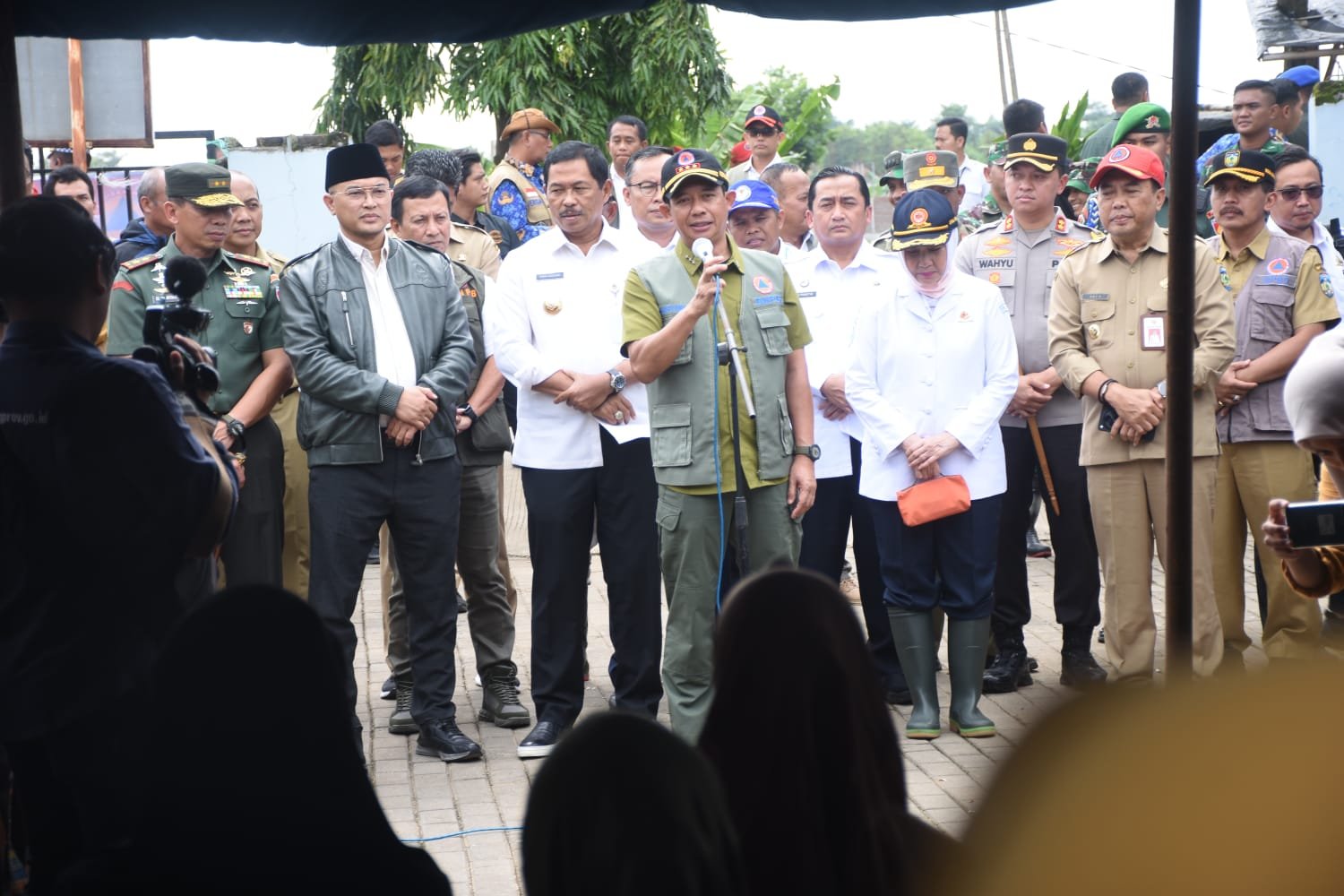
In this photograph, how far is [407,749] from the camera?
647 cm

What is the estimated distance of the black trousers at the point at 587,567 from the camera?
6371 millimetres

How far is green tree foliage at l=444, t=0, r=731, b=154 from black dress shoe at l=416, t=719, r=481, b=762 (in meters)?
18.5

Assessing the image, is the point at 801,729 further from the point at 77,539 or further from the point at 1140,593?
the point at 1140,593

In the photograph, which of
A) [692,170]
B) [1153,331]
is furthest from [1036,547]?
[692,170]

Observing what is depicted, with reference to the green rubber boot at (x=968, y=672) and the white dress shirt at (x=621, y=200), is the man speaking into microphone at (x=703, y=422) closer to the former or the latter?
the green rubber boot at (x=968, y=672)

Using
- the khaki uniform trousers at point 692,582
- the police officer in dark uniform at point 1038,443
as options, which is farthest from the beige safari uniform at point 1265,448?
the khaki uniform trousers at point 692,582

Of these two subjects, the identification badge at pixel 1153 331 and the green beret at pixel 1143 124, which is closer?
the identification badge at pixel 1153 331

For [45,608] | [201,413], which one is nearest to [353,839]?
[45,608]

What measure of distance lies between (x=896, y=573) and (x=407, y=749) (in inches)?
87.2

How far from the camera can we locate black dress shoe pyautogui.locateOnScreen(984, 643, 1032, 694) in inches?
282

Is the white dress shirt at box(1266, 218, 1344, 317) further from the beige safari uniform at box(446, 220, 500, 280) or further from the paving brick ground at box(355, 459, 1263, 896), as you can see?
the beige safari uniform at box(446, 220, 500, 280)

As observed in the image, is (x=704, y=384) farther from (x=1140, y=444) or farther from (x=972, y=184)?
(x=972, y=184)

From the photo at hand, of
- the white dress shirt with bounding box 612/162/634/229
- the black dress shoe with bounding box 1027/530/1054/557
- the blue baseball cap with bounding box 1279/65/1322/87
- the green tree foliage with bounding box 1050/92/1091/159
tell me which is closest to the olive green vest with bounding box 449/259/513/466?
the white dress shirt with bounding box 612/162/634/229

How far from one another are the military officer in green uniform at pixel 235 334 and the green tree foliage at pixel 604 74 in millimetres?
17682
